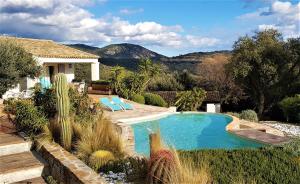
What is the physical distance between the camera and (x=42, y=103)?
916cm

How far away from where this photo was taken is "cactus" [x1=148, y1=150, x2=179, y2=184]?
5.20 m

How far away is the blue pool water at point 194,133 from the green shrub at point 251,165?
8.92 ft

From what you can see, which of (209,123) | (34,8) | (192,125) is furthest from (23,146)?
(34,8)

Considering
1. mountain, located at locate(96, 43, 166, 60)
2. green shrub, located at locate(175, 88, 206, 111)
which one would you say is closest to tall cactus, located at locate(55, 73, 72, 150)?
green shrub, located at locate(175, 88, 206, 111)

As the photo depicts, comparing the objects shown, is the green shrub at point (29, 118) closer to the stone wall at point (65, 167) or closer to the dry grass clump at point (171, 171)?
the stone wall at point (65, 167)

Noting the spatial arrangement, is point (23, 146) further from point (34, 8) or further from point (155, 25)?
point (155, 25)

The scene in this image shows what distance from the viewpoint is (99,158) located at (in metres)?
6.96

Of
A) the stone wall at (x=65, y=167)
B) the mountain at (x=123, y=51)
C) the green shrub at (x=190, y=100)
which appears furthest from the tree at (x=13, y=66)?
the mountain at (x=123, y=51)

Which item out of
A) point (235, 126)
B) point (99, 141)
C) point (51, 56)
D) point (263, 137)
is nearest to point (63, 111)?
point (99, 141)

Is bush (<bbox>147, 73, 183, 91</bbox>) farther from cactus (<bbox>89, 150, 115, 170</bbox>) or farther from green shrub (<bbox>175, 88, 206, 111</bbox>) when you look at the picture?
cactus (<bbox>89, 150, 115, 170</bbox>)

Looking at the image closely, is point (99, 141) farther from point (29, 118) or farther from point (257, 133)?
point (257, 133)

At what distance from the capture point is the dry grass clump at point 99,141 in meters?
7.30

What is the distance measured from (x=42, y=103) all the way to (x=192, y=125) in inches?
330

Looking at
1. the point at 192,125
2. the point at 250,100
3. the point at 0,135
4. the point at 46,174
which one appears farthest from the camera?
the point at 250,100
